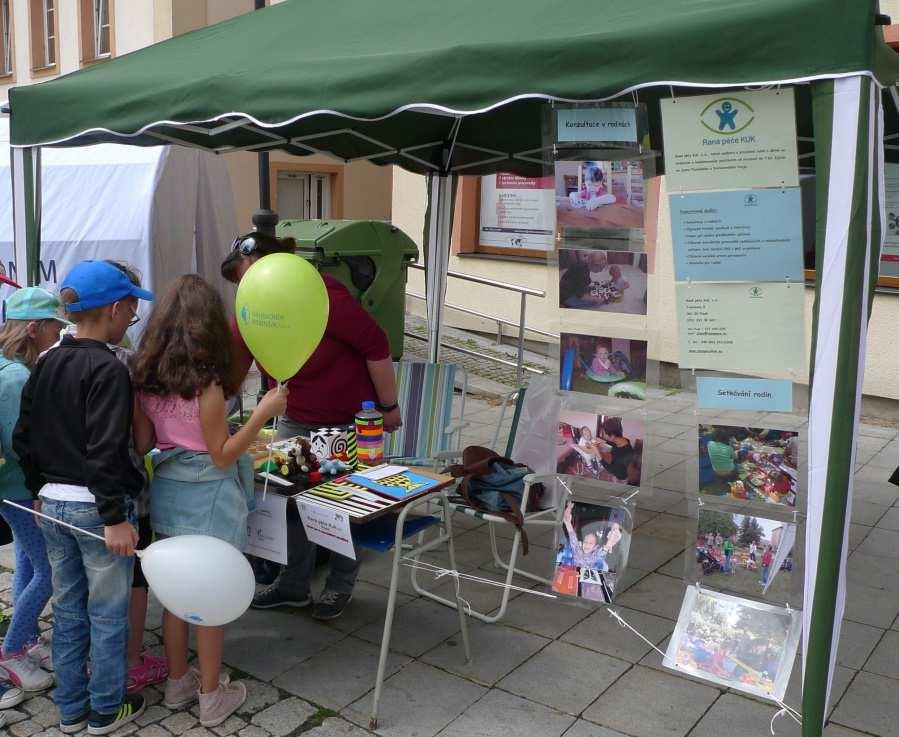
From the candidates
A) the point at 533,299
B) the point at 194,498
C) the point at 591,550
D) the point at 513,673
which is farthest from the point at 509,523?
the point at 533,299

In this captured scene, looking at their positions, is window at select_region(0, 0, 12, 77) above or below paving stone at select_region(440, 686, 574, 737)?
above

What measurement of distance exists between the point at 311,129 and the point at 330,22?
0.89 metres

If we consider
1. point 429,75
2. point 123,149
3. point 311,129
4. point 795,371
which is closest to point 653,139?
point 311,129

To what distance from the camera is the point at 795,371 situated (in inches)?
99.9

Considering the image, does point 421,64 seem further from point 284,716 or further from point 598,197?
point 284,716

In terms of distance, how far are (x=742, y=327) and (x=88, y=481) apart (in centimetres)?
196

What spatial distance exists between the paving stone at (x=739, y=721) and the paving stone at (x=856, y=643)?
1.74ft

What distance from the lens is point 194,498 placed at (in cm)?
277

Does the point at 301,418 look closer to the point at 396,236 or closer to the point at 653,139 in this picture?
the point at 653,139

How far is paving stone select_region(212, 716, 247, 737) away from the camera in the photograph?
2.80 metres

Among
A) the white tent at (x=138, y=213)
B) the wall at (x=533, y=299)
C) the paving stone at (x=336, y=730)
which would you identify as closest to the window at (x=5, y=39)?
the wall at (x=533, y=299)

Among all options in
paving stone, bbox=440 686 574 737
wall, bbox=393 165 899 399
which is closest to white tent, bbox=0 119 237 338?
wall, bbox=393 165 899 399

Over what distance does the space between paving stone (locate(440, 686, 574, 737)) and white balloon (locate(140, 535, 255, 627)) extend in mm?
813

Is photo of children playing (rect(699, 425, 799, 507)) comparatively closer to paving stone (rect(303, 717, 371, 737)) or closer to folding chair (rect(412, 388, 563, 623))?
folding chair (rect(412, 388, 563, 623))
